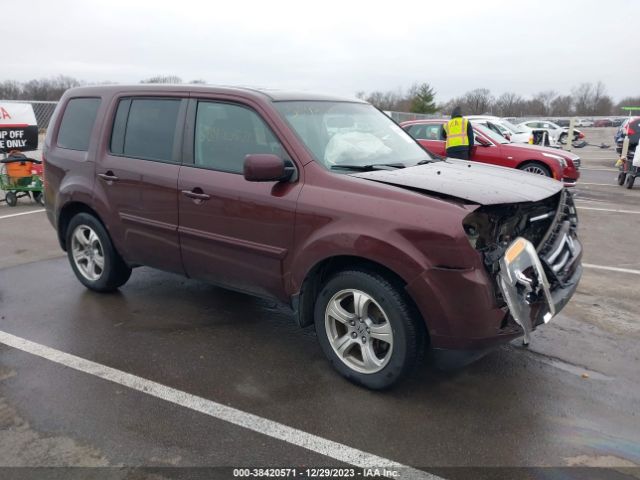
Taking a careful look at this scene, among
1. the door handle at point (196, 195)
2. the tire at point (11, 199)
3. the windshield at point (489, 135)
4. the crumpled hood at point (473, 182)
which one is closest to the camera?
the crumpled hood at point (473, 182)

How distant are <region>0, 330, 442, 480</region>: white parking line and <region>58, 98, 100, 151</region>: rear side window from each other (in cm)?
191

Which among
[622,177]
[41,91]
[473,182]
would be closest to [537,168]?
[622,177]

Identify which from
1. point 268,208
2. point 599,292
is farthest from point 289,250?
point 599,292

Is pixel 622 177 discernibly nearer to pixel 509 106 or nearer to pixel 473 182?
pixel 473 182

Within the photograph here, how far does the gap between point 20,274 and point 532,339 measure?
17.4 feet

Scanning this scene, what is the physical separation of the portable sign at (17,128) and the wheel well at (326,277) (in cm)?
991

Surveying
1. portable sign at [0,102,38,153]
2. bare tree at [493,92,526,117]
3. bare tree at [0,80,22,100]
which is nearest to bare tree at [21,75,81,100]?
bare tree at [0,80,22,100]

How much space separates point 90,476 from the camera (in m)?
2.65

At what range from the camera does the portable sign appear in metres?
11.0

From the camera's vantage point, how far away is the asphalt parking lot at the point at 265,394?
2873 millimetres

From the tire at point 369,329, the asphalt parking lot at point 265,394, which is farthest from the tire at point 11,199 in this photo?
the tire at point 369,329

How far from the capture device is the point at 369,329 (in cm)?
340

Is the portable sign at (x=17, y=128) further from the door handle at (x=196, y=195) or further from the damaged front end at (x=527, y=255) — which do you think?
the damaged front end at (x=527, y=255)

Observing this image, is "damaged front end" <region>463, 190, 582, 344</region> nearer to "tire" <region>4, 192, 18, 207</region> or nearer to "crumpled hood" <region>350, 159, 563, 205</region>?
"crumpled hood" <region>350, 159, 563, 205</region>
